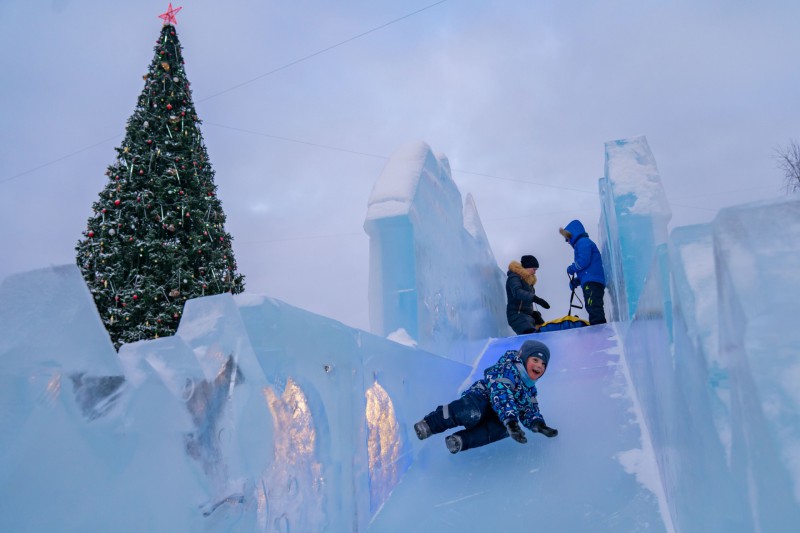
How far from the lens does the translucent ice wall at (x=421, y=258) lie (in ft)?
13.8

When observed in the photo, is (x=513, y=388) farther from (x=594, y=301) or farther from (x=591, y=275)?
(x=591, y=275)

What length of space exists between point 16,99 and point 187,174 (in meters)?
9.55

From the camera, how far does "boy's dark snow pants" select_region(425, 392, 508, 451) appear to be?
3258 millimetres

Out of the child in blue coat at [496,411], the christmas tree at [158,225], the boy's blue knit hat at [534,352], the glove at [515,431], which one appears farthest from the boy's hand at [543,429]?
the christmas tree at [158,225]

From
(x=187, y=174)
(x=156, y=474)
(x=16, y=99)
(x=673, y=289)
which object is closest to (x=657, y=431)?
(x=673, y=289)

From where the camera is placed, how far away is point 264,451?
6.62 feet

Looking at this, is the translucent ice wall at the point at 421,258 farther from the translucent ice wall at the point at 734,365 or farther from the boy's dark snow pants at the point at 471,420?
the translucent ice wall at the point at 734,365

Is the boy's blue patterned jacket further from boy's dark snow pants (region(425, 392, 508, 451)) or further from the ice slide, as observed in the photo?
the ice slide

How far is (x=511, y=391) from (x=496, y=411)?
0.15 meters

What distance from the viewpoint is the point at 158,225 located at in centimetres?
800

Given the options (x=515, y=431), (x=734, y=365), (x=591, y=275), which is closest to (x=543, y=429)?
(x=515, y=431)

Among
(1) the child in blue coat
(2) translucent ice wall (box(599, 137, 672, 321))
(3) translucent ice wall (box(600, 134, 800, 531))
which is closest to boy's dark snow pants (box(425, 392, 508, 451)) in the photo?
(1) the child in blue coat

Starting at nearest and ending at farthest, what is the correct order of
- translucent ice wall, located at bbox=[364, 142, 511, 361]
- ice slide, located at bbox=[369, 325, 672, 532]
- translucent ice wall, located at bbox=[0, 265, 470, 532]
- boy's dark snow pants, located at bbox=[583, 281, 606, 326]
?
translucent ice wall, located at bbox=[0, 265, 470, 532], ice slide, located at bbox=[369, 325, 672, 532], translucent ice wall, located at bbox=[364, 142, 511, 361], boy's dark snow pants, located at bbox=[583, 281, 606, 326]

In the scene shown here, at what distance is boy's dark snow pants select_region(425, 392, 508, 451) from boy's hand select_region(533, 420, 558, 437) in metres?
0.20
